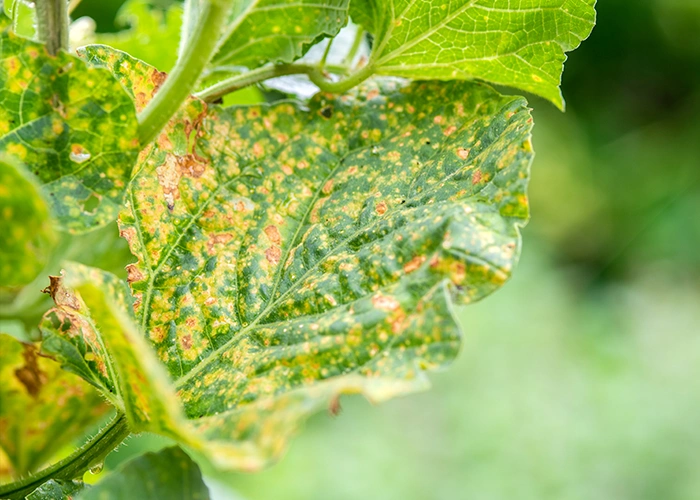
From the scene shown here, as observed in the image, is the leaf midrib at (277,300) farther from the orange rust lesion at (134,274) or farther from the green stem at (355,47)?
the green stem at (355,47)

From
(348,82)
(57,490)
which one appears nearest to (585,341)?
(348,82)

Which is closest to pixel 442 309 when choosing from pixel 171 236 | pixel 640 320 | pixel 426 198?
pixel 426 198

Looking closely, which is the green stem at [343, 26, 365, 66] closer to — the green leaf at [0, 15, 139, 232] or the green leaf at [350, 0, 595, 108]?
the green leaf at [350, 0, 595, 108]

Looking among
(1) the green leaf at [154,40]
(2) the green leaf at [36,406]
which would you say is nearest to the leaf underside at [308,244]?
(2) the green leaf at [36,406]

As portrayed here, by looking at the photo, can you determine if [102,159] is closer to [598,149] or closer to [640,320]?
[640,320]

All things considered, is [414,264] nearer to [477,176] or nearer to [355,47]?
[477,176]
